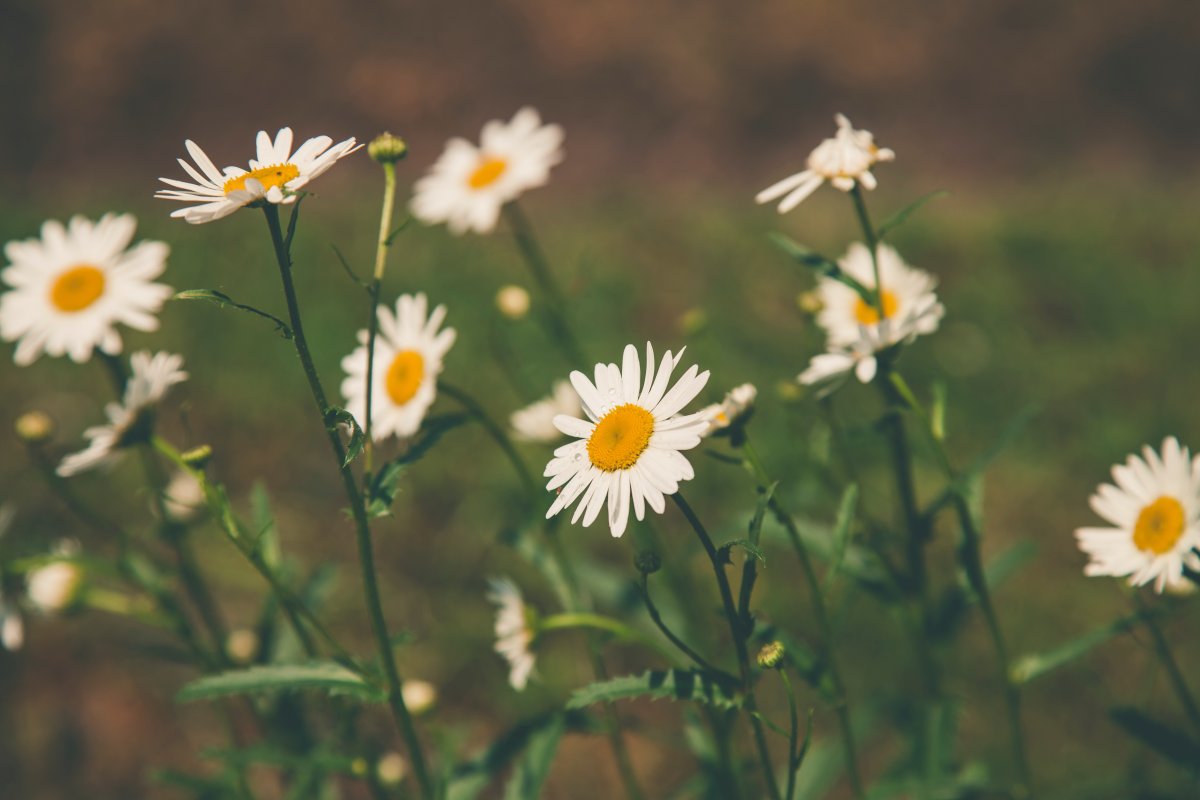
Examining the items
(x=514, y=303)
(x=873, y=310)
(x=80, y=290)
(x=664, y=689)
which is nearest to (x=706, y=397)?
(x=514, y=303)

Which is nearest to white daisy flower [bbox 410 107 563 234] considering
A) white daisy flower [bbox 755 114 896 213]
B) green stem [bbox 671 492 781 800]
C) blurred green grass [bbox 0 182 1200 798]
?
blurred green grass [bbox 0 182 1200 798]

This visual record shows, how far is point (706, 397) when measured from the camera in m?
2.38

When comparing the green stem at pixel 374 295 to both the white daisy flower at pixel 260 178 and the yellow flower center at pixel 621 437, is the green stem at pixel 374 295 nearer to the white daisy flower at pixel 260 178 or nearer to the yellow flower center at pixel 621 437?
the white daisy flower at pixel 260 178

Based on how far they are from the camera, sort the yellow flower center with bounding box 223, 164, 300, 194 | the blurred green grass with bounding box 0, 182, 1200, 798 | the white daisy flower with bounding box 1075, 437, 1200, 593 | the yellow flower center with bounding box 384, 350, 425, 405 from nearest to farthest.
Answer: the yellow flower center with bounding box 223, 164, 300, 194 → the white daisy flower with bounding box 1075, 437, 1200, 593 → the yellow flower center with bounding box 384, 350, 425, 405 → the blurred green grass with bounding box 0, 182, 1200, 798

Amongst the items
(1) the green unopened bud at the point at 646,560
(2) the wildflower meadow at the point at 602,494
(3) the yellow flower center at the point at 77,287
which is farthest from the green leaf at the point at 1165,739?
(3) the yellow flower center at the point at 77,287

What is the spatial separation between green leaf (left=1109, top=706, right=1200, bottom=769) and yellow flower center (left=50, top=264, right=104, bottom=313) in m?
1.75

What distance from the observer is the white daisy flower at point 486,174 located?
83.4 inches

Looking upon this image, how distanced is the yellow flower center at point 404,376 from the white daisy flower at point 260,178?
0.44 metres

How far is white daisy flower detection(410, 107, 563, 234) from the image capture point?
2.12m

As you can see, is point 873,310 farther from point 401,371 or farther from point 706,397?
point 401,371

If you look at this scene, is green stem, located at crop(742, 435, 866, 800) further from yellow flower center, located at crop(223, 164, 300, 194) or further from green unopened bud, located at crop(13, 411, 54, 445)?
green unopened bud, located at crop(13, 411, 54, 445)

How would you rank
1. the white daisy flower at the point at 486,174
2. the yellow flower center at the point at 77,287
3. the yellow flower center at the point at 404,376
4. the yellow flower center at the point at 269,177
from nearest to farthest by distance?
1. the yellow flower center at the point at 269,177
2. the yellow flower center at the point at 404,376
3. the yellow flower center at the point at 77,287
4. the white daisy flower at the point at 486,174

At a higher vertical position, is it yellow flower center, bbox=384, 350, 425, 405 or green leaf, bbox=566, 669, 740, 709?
Result: yellow flower center, bbox=384, 350, 425, 405

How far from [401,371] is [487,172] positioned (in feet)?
2.34
